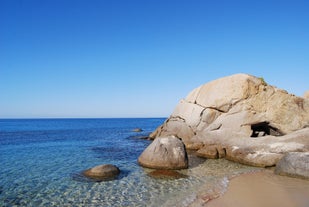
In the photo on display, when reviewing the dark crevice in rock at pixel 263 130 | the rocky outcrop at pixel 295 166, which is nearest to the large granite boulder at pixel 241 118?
the dark crevice in rock at pixel 263 130

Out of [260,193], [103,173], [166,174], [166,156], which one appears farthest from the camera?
[166,156]

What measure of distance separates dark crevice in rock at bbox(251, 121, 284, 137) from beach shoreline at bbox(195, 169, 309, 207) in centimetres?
781

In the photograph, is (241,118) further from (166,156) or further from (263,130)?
(166,156)

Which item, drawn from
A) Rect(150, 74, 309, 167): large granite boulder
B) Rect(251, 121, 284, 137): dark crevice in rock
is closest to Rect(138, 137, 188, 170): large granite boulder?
Rect(150, 74, 309, 167): large granite boulder

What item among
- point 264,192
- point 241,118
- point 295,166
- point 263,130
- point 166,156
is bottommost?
point 264,192

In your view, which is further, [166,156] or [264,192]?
[166,156]

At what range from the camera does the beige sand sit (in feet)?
29.3

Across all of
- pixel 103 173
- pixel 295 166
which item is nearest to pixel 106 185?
pixel 103 173

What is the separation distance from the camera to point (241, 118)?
19906mm

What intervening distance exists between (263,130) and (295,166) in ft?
32.2

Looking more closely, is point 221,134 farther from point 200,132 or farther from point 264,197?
point 264,197

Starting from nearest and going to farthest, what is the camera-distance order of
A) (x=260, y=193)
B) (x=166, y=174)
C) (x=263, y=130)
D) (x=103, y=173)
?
(x=260, y=193)
(x=103, y=173)
(x=166, y=174)
(x=263, y=130)

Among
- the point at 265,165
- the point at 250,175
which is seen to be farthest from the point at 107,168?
the point at 265,165

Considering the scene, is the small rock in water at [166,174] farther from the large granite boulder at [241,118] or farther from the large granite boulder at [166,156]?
the large granite boulder at [241,118]
